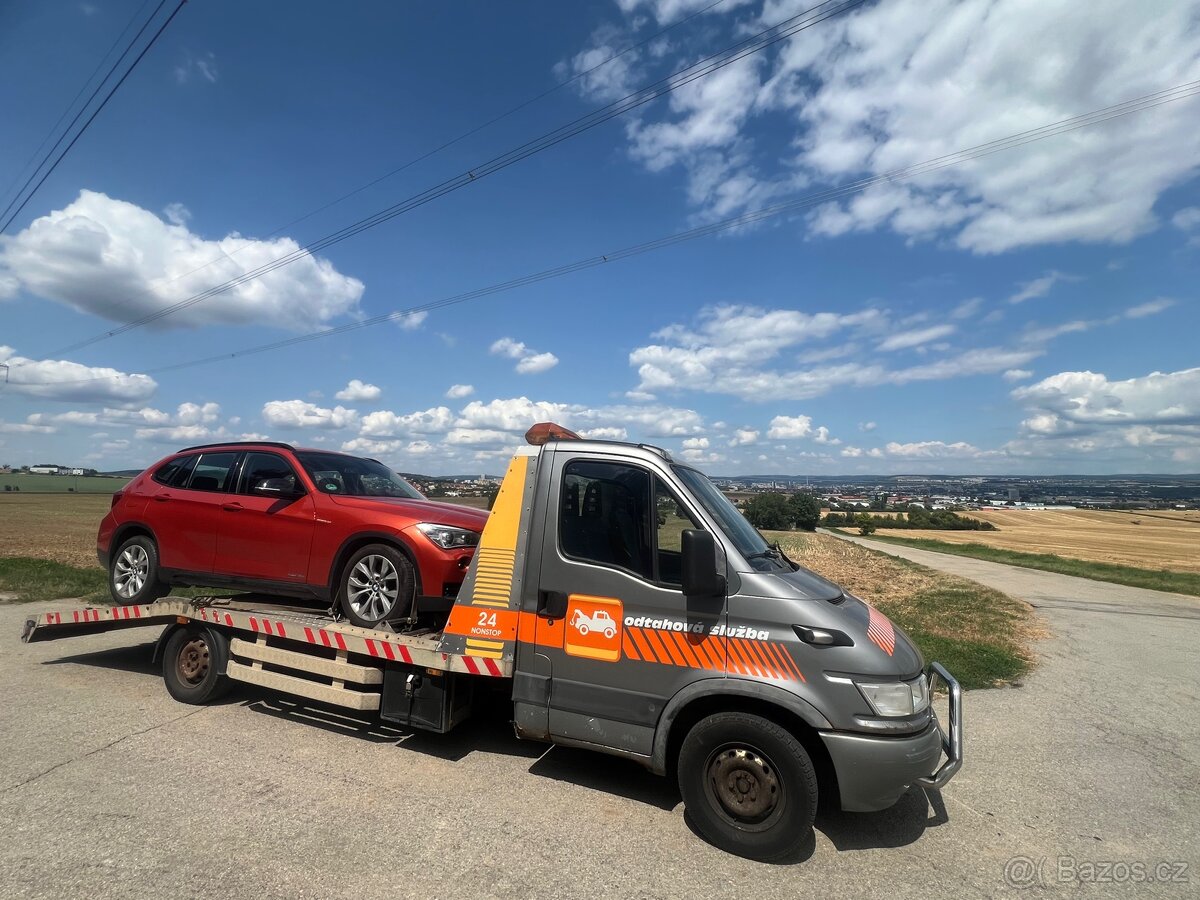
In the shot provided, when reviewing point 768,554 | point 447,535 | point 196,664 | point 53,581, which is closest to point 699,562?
point 768,554

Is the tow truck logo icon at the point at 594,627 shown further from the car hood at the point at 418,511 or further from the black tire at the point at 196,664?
the black tire at the point at 196,664

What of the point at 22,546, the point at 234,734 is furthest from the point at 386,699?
the point at 22,546

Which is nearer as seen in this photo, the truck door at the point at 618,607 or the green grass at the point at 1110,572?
the truck door at the point at 618,607

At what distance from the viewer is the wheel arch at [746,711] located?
135 inches

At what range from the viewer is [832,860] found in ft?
11.4

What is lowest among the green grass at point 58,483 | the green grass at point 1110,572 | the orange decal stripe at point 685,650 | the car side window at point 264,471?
the green grass at point 1110,572

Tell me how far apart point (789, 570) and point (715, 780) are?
1.39 meters

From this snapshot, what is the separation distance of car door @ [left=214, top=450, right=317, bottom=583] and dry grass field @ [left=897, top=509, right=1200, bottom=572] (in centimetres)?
3103

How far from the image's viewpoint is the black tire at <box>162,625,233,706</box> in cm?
563

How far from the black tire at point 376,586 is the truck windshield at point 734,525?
2362mm

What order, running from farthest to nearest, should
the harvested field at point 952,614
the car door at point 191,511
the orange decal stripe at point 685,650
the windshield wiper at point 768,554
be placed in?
the harvested field at point 952,614 → the car door at point 191,511 → the windshield wiper at point 768,554 → the orange decal stripe at point 685,650

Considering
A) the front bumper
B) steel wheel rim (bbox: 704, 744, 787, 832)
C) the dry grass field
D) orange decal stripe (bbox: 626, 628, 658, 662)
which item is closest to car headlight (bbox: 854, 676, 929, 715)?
the front bumper

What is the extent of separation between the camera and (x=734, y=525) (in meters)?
4.29

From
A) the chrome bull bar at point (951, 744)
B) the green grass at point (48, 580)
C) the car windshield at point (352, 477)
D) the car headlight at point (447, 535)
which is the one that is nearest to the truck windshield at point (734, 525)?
the chrome bull bar at point (951, 744)
